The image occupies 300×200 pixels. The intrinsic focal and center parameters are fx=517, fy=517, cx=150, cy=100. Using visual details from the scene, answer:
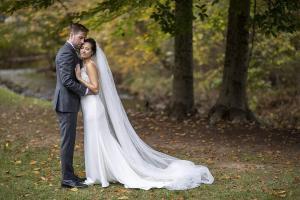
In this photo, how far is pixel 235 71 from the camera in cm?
1370

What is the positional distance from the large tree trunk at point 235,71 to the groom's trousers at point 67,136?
6.41 meters

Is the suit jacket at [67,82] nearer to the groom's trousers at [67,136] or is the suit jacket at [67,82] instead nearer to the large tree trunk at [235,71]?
the groom's trousers at [67,136]

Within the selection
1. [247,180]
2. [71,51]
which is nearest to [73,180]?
[71,51]

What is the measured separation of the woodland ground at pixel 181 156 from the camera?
770 centimetres

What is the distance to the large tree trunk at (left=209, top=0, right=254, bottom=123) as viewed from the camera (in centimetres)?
1349

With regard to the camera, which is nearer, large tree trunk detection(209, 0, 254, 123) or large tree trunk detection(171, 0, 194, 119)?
large tree trunk detection(209, 0, 254, 123)

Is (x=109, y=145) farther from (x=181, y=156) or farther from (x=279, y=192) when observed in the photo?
(x=279, y=192)

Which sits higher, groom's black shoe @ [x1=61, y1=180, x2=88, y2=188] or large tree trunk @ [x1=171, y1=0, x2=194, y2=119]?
large tree trunk @ [x1=171, y1=0, x2=194, y2=119]

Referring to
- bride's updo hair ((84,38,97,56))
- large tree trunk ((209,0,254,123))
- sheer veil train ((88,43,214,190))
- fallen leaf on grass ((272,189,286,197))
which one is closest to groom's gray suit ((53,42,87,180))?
bride's updo hair ((84,38,97,56))

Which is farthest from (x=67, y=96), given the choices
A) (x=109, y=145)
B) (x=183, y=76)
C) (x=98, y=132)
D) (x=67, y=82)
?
(x=183, y=76)

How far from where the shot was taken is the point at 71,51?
782 centimetres

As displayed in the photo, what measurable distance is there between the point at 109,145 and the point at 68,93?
107 cm

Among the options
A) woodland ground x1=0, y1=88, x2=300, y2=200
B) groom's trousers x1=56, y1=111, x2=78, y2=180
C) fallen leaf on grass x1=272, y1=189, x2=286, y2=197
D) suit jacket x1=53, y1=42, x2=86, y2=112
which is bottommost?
fallen leaf on grass x1=272, y1=189, x2=286, y2=197

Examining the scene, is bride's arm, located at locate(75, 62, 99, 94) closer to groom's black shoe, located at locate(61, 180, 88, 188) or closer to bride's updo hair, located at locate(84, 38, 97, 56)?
bride's updo hair, located at locate(84, 38, 97, 56)
